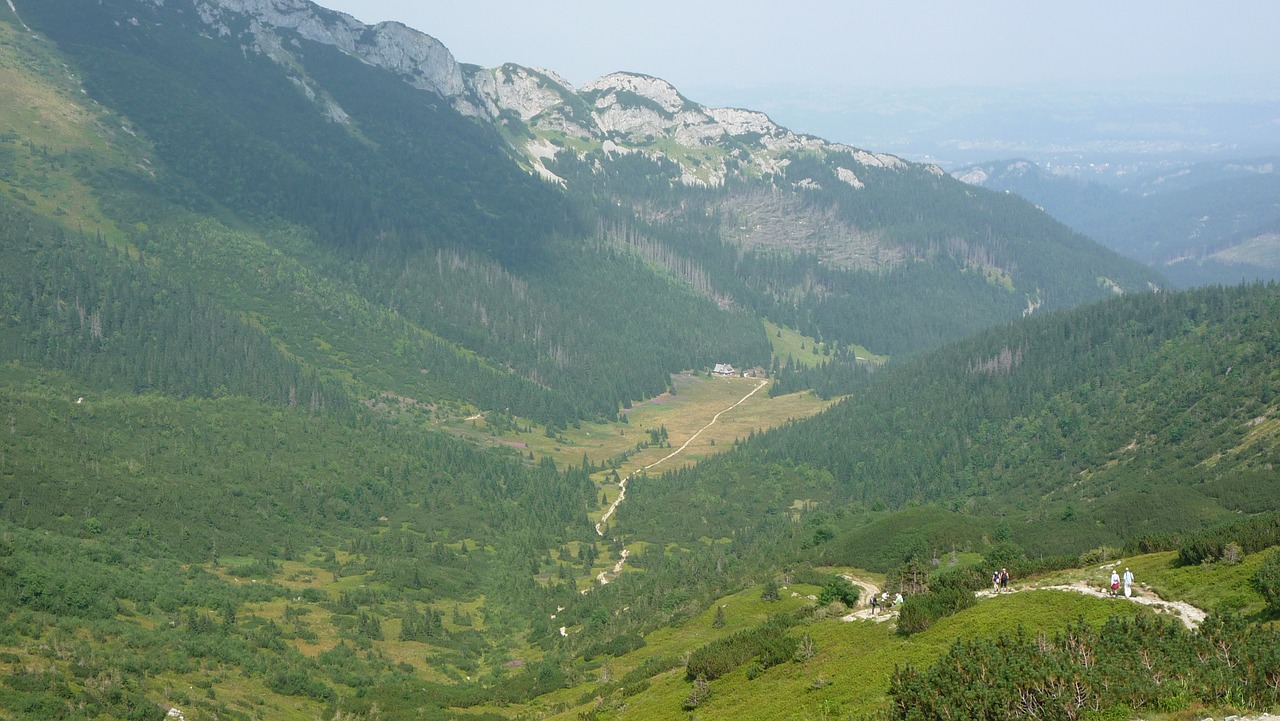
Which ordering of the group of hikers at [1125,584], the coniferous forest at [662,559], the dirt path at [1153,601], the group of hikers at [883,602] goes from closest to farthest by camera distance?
1. the dirt path at [1153,601]
2. the coniferous forest at [662,559]
3. the group of hikers at [1125,584]
4. the group of hikers at [883,602]

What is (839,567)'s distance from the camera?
365 ft

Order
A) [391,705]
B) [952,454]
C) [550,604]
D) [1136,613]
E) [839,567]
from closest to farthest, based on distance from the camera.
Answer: [1136,613], [391,705], [839,567], [550,604], [952,454]

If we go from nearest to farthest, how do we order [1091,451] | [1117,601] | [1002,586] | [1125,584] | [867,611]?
1. [1117,601]
2. [1125,584]
3. [1002,586]
4. [867,611]
5. [1091,451]

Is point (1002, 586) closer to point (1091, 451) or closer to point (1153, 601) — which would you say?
point (1153, 601)

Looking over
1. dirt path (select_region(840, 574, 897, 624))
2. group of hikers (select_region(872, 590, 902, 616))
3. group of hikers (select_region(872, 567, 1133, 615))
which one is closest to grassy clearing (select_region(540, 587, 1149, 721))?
Result: dirt path (select_region(840, 574, 897, 624))

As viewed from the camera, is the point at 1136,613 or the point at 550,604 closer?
the point at 1136,613

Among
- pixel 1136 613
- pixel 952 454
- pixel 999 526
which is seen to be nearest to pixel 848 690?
pixel 1136 613

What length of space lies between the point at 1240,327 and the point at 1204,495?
6387 cm

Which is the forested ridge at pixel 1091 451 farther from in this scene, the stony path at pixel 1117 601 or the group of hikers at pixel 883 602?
the stony path at pixel 1117 601

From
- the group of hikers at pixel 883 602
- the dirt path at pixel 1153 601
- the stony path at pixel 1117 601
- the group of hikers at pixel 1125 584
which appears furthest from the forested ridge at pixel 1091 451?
the group of hikers at pixel 1125 584

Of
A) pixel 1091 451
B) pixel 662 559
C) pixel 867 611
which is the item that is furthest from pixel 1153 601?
A: pixel 1091 451

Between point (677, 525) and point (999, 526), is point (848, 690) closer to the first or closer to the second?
point (999, 526)

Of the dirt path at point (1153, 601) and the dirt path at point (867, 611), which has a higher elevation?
the dirt path at point (1153, 601)

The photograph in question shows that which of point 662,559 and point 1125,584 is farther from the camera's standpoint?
point 662,559
